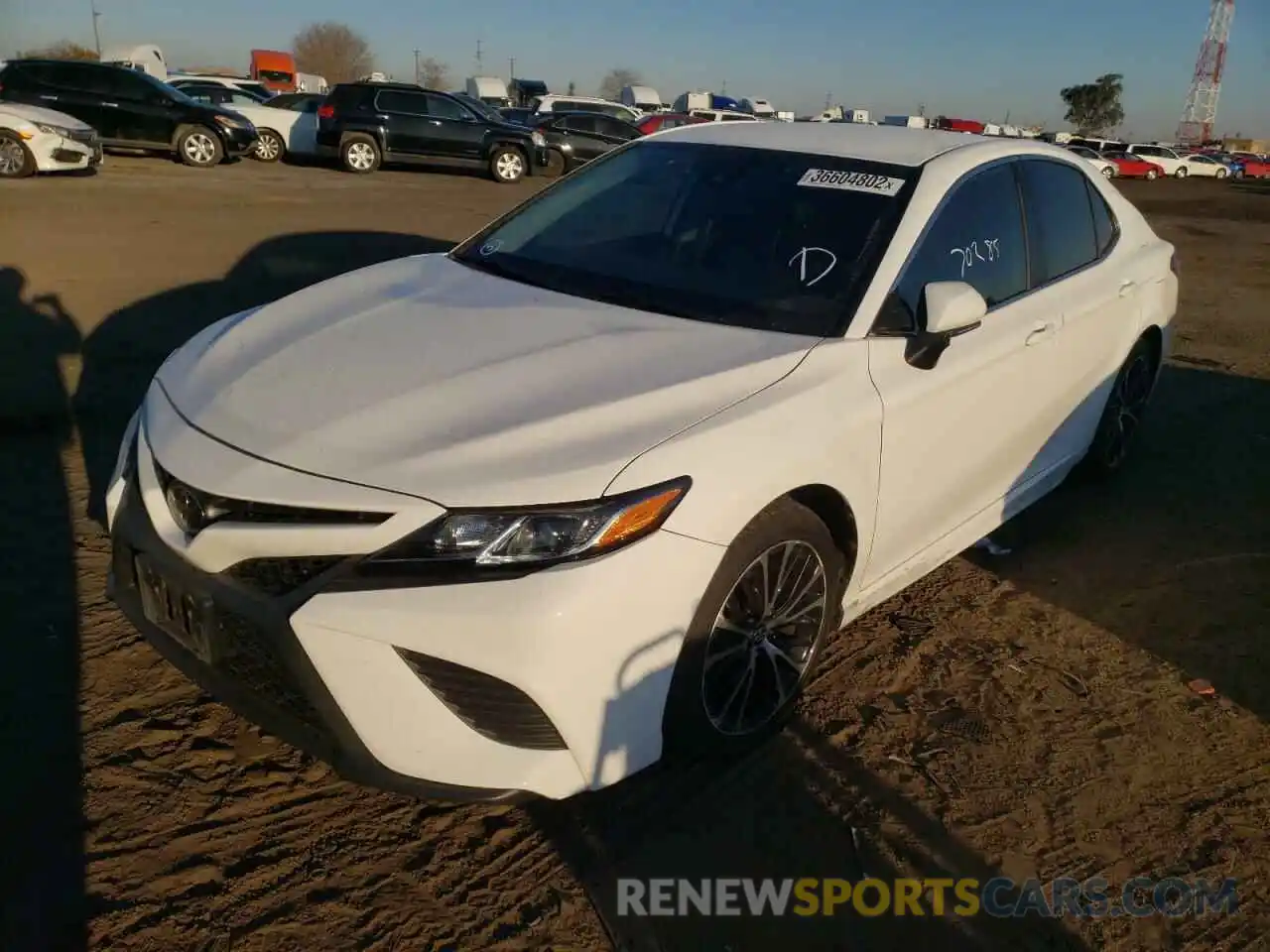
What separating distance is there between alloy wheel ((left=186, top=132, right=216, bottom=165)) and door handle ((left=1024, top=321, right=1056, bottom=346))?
1741cm

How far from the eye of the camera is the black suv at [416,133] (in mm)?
19047

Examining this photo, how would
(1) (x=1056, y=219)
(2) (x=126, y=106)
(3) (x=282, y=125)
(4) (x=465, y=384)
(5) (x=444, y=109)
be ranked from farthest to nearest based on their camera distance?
(3) (x=282, y=125)
(5) (x=444, y=109)
(2) (x=126, y=106)
(1) (x=1056, y=219)
(4) (x=465, y=384)

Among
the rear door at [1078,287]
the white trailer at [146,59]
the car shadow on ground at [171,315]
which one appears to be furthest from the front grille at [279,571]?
the white trailer at [146,59]

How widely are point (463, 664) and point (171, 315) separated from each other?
5.87m

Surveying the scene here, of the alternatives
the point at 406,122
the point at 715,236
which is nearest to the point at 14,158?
the point at 406,122

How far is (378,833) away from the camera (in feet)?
8.40

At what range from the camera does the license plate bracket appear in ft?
7.60

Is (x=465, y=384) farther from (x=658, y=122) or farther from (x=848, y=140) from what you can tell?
(x=658, y=122)

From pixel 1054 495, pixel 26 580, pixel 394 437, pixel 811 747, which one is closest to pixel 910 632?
pixel 811 747

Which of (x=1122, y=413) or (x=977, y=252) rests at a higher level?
(x=977, y=252)

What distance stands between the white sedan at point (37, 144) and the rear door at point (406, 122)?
6.04 meters

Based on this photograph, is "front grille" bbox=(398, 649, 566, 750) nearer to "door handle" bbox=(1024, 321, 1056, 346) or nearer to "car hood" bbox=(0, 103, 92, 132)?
"door handle" bbox=(1024, 321, 1056, 346)

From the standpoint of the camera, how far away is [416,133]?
19.4m

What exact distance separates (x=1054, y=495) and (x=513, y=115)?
2478cm
